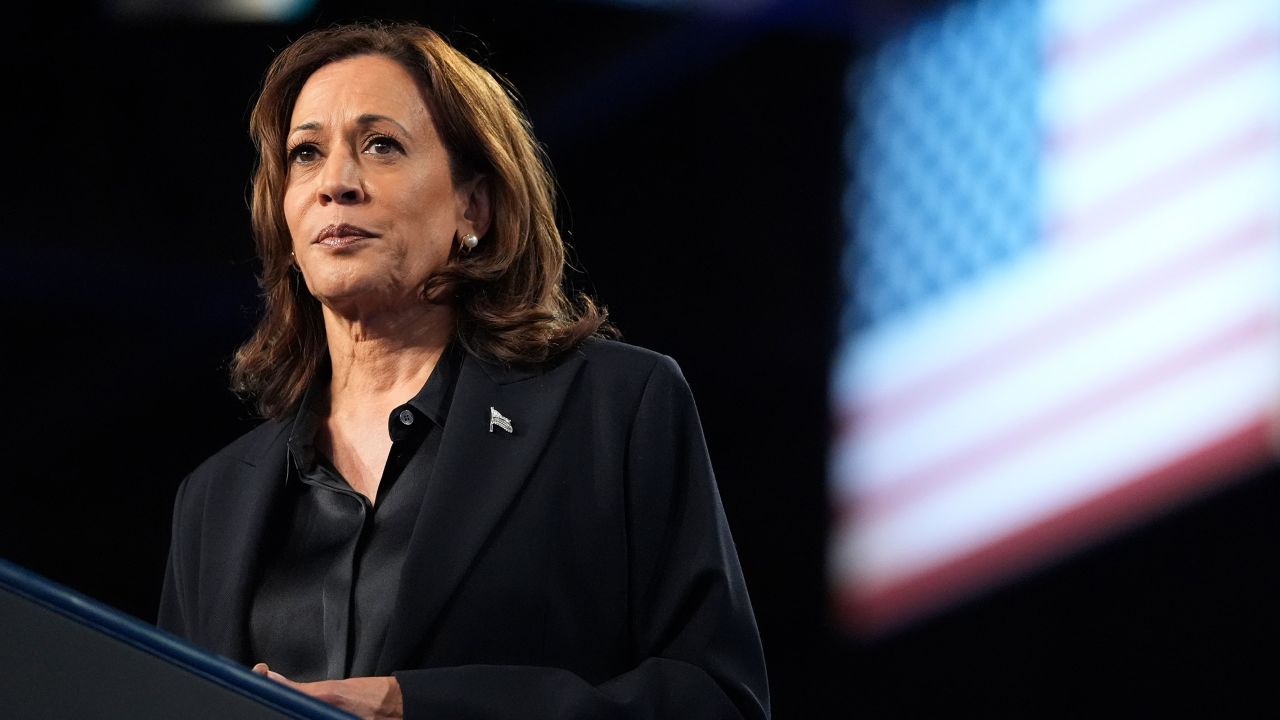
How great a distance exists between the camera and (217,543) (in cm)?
152

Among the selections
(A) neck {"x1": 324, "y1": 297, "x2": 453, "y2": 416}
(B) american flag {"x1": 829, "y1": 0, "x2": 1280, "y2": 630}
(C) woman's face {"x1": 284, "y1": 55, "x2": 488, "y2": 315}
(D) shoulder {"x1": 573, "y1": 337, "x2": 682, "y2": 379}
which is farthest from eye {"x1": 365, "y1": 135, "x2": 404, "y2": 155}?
(B) american flag {"x1": 829, "y1": 0, "x2": 1280, "y2": 630}

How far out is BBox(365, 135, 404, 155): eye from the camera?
1556 millimetres

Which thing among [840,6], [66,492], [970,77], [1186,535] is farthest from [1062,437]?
[66,492]

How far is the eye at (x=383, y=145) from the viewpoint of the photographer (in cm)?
156

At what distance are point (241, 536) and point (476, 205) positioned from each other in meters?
0.43

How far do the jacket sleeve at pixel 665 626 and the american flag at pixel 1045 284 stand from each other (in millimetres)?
1178

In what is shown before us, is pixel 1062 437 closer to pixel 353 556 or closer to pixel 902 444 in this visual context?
pixel 902 444

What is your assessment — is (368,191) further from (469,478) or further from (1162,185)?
(1162,185)

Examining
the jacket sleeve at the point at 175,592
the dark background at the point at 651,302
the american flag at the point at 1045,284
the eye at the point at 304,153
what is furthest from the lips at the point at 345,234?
the american flag at the point at 1045,284

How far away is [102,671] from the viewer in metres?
0.74

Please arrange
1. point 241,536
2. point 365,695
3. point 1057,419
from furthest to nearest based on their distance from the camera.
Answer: point 1057,419 < point 241,536 < point 365,695

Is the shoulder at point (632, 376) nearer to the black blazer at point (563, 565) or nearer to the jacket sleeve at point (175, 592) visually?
the black blazer at point (563, 565)

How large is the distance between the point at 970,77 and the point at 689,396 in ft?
4.45

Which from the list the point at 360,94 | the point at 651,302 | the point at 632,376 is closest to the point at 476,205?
the point at 360,94
